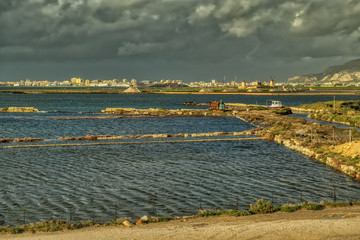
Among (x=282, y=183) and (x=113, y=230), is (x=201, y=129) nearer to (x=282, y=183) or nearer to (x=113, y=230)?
(x=282, y=183)

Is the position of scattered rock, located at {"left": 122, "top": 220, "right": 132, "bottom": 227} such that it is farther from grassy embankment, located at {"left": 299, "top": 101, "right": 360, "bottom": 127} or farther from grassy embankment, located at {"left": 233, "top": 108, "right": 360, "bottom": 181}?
grassy embankment, located at {"left": 299, "top": 101, "right": 360, "bottom": 127}

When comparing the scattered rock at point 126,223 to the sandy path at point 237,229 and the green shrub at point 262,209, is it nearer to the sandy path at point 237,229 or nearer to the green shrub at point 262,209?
the sandy path at point 237,229

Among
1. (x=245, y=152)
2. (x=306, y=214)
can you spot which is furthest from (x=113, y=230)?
(x=245, y=152)

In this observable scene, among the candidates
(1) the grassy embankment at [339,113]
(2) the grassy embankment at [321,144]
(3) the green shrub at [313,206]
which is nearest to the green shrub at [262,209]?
(3) the green shrub at [313,206]

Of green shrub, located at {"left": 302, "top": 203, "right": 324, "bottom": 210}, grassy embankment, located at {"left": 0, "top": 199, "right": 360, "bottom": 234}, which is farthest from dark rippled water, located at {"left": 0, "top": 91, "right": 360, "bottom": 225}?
green shrub, located at {"left": 302, "top": 203, "right": 324, "bottom": 210}

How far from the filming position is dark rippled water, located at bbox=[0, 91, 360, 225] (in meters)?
24.7

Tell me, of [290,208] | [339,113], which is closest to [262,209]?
[290,208]

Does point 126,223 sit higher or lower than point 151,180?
higher

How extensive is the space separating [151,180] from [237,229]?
14.1 metres

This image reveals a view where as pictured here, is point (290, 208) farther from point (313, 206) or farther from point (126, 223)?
point (126, 223)

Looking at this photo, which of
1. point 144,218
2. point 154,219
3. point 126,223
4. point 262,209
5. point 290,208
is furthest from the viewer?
point 290,208

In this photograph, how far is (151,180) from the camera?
3184 cm

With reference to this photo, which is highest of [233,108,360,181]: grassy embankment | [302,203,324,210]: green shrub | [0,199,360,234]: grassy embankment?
[233,108,360,181]: grassy embankment

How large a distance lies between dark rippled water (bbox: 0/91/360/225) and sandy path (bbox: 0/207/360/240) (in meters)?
3.19
